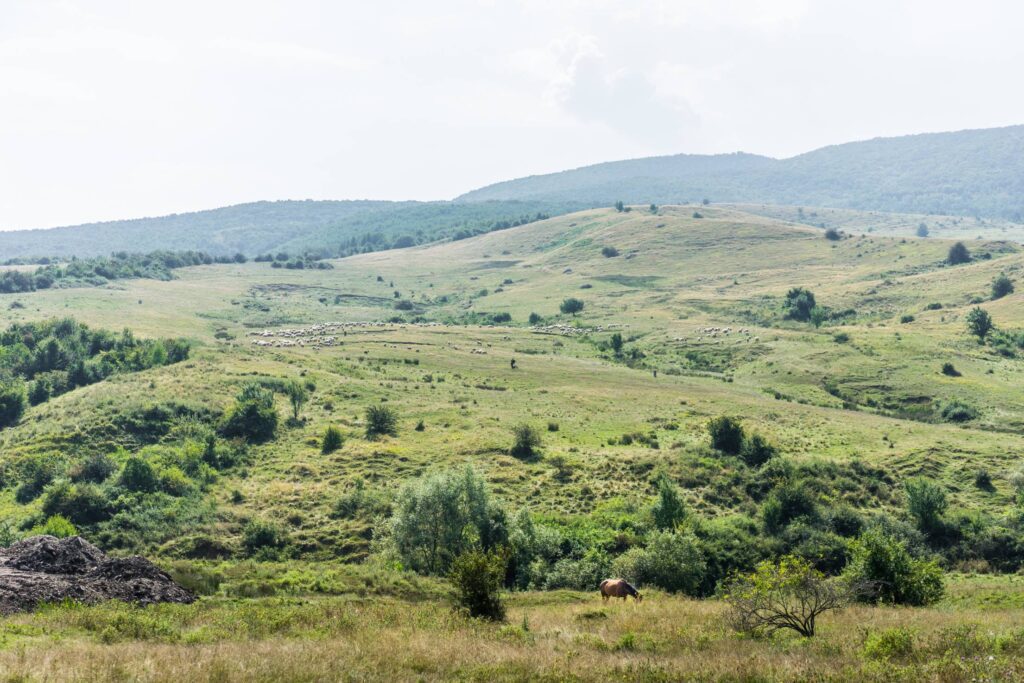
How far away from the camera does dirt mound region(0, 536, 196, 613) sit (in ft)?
73.2

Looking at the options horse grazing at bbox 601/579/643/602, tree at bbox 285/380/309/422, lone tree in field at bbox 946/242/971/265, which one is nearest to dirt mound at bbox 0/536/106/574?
horse grazing at bbox 601/579/643/602

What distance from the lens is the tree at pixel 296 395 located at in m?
74.6

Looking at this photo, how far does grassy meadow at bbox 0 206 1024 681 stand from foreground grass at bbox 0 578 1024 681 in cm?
11

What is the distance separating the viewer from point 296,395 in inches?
3019

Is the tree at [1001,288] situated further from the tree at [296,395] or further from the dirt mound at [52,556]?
the dirt mound at [52,556]

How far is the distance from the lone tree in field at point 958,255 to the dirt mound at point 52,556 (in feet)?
665

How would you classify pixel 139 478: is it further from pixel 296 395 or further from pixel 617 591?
pixel 617 591

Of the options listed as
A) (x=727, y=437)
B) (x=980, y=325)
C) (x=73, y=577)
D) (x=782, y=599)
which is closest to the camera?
(x=782, y=599)

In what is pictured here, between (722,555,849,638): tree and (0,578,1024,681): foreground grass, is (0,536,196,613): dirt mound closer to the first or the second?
(0,578,1024,681): foreground grass

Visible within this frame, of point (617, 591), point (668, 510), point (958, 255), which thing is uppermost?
point (958, 255)

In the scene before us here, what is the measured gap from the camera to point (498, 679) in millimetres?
14867

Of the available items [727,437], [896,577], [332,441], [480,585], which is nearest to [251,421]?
[332,441]

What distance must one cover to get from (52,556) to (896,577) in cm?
3095

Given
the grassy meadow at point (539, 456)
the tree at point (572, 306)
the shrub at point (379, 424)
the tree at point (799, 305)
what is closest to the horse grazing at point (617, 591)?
the grassy meadow at point (539, 456)
